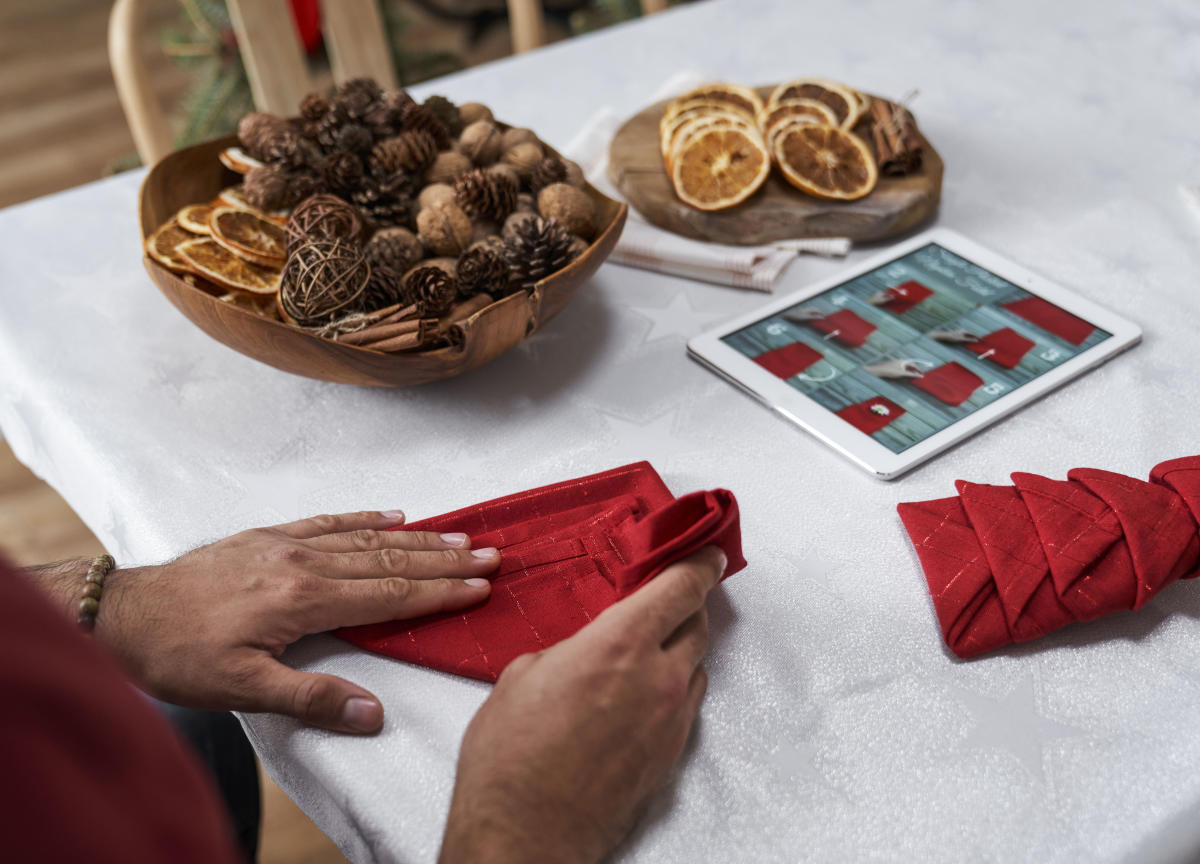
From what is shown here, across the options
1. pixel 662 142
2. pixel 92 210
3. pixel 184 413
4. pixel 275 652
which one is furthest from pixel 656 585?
pixel 92 210

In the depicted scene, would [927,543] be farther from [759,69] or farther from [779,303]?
[759,69]

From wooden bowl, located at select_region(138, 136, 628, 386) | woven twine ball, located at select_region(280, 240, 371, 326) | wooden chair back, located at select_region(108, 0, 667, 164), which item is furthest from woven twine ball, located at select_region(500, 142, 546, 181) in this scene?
wooden chair back, located at select_region(108, 0, 667, 164)

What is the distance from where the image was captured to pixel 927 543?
0.66m

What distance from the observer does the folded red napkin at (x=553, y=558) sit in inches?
23.6

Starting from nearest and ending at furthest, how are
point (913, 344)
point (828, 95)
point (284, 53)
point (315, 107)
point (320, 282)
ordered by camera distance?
point (320, 282)
point (913, 344)
point (315, 107)
point (828, 95)
point (284, 53)

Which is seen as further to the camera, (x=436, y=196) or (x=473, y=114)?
(x=473, y=114)

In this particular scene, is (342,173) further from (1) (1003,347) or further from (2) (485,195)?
(1) (1003,347)

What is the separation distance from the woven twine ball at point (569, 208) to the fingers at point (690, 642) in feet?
1.32

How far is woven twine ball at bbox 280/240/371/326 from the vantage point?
0.75 metres

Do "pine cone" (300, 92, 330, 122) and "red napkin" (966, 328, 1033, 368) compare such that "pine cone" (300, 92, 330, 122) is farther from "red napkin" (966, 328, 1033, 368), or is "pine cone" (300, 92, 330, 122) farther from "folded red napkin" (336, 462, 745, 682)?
"red napkin" (966, 328, 1033, 368)

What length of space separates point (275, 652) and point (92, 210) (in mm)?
764

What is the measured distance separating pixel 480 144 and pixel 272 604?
0.52 metres

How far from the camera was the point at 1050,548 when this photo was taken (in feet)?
2.07

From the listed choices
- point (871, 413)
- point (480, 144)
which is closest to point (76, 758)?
point (871, 413)
